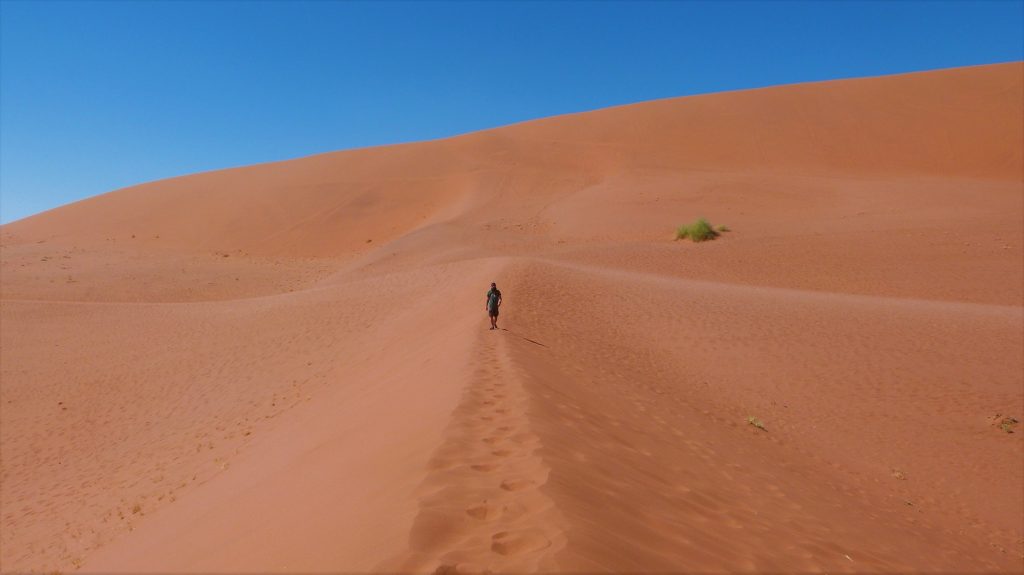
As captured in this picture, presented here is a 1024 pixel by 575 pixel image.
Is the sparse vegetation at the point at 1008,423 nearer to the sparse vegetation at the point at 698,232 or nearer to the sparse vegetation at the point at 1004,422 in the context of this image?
the sparse vegetation at the point at 1004,422

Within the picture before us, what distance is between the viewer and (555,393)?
768 centimetres

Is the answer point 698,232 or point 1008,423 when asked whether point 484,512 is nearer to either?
point 1008,423

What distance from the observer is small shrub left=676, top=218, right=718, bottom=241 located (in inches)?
1091

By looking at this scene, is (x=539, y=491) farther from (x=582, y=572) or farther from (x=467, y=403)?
(x=467, y=403)

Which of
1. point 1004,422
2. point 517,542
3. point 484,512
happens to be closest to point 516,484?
point 484,512

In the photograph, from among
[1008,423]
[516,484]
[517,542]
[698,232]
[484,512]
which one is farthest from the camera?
[698,232]

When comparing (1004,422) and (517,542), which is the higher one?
(1004,422)

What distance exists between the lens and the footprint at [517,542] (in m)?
3.45

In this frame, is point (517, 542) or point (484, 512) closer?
point (517, 542)

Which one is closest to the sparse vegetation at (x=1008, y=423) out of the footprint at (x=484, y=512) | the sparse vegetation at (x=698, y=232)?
the footprint at (x=484, y=512)

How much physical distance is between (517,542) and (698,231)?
25.7 metres

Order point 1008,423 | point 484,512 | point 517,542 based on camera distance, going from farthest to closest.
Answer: point 1008,423
point 484,512
point 517,542

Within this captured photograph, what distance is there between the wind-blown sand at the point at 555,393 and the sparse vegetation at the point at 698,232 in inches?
32.7

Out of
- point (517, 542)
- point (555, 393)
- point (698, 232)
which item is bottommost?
point (517, 542)
